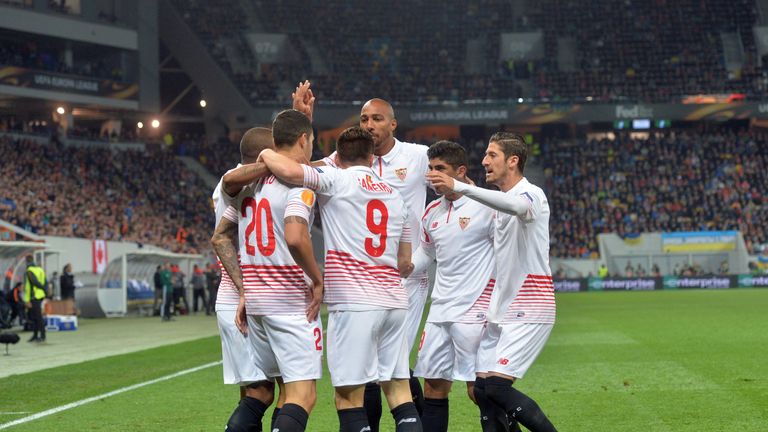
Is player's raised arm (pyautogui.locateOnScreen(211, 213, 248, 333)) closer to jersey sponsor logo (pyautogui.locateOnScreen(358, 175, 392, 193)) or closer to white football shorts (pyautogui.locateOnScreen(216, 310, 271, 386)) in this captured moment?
white football shorts (pyautogui.locateOnScreen(216, 310, 271, 386))

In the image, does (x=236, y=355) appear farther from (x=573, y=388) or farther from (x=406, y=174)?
(x=573, y=388)

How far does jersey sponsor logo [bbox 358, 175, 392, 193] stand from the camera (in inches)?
285

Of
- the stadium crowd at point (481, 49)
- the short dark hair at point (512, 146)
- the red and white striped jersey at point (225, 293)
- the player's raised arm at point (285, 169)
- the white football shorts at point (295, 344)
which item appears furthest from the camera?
the stadium crowd at point (481, 49)

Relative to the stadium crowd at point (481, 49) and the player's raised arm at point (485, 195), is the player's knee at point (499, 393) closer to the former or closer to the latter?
the player's raised arm at point (485, 195)

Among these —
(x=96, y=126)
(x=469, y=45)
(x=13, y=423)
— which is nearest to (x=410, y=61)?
(x=469, y=45)

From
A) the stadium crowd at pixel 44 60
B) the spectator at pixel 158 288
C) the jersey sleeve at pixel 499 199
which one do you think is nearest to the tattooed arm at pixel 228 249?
the jersey sleeve at pixel 499 199

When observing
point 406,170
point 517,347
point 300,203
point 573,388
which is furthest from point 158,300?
point 300,203

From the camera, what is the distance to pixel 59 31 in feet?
177

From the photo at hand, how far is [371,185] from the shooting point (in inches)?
287

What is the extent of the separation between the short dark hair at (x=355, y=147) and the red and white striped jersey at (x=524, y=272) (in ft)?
4.07

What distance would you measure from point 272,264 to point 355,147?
0.96 metres

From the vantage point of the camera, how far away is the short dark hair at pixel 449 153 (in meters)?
8.57

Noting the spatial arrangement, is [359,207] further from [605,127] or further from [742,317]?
[605,127]

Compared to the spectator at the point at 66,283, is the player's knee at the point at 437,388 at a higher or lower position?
lower
